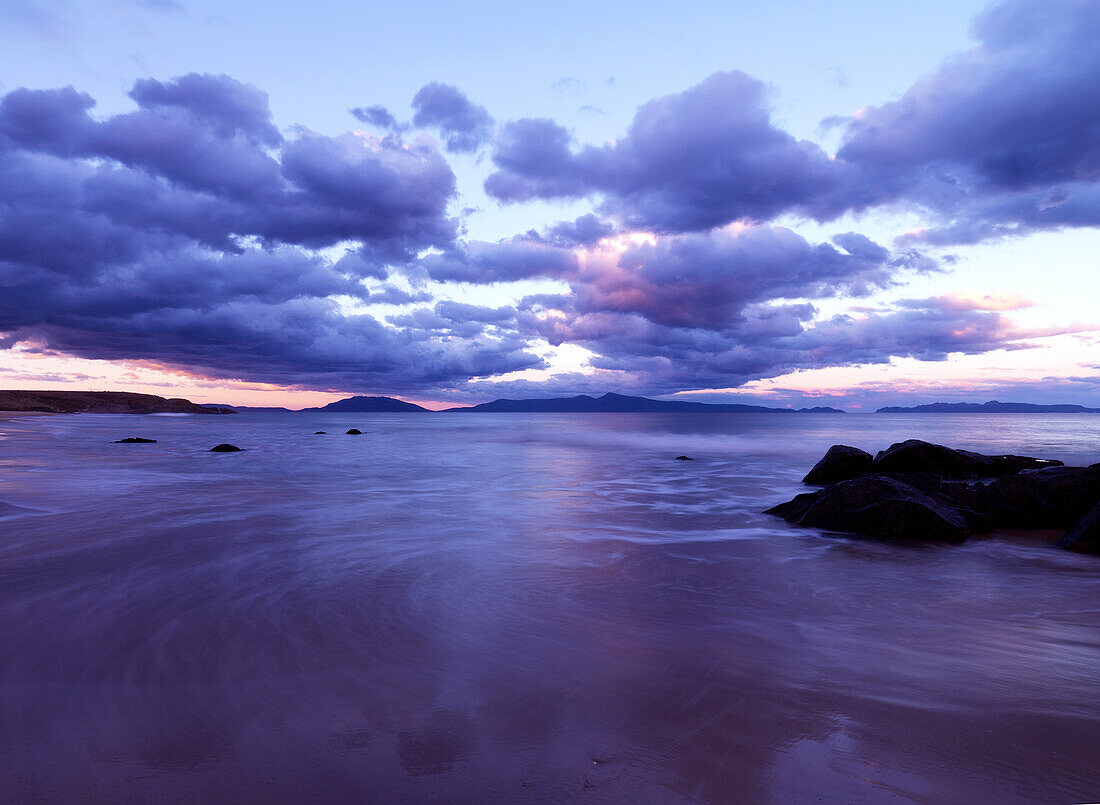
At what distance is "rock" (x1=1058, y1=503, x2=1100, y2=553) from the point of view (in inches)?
327

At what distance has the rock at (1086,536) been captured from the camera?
830cm

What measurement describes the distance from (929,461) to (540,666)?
1774 centimetres

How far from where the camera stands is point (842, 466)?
16.3 meters

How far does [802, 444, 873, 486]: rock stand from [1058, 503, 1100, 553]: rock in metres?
7.50

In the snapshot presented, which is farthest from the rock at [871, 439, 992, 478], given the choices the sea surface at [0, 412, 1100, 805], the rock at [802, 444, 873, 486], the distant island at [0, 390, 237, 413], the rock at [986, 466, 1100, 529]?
the distant island at [0, 390, 237, 413]

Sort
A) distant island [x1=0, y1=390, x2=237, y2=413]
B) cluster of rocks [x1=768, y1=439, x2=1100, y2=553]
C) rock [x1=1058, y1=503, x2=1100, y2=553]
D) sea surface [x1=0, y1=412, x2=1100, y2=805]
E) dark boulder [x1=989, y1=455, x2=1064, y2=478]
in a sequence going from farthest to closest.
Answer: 1. distant island [x1=0, y1=390, x2=237, y2=413]
2. dark boulder [x1=989, y1=455, x2=1064, y2=478]
3. cluster of rocks [x1=768, y1=439, x2=1100, y2=553]
4. rock [x1=1058, y1=503, x2=1100, y2=553]
5. sea surface [x1=0, y1=412, x2=1100, y2=805]

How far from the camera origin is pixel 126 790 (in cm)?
278

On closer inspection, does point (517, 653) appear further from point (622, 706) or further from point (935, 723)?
point (935, 723)

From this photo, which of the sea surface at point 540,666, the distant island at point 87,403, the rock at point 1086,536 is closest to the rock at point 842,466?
the sea surface at point 540,666

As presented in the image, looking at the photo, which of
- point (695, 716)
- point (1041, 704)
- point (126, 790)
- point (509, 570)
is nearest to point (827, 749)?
point (695, 716)

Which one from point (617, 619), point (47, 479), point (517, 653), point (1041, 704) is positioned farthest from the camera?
point (47, 479)

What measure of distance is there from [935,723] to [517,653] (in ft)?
9.84

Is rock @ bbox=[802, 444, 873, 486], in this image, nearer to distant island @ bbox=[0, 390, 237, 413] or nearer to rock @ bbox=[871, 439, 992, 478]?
rock @ bbox=[871, 439, 992, 478]

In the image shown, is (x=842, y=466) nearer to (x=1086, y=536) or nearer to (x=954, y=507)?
(x=954, y=507)
